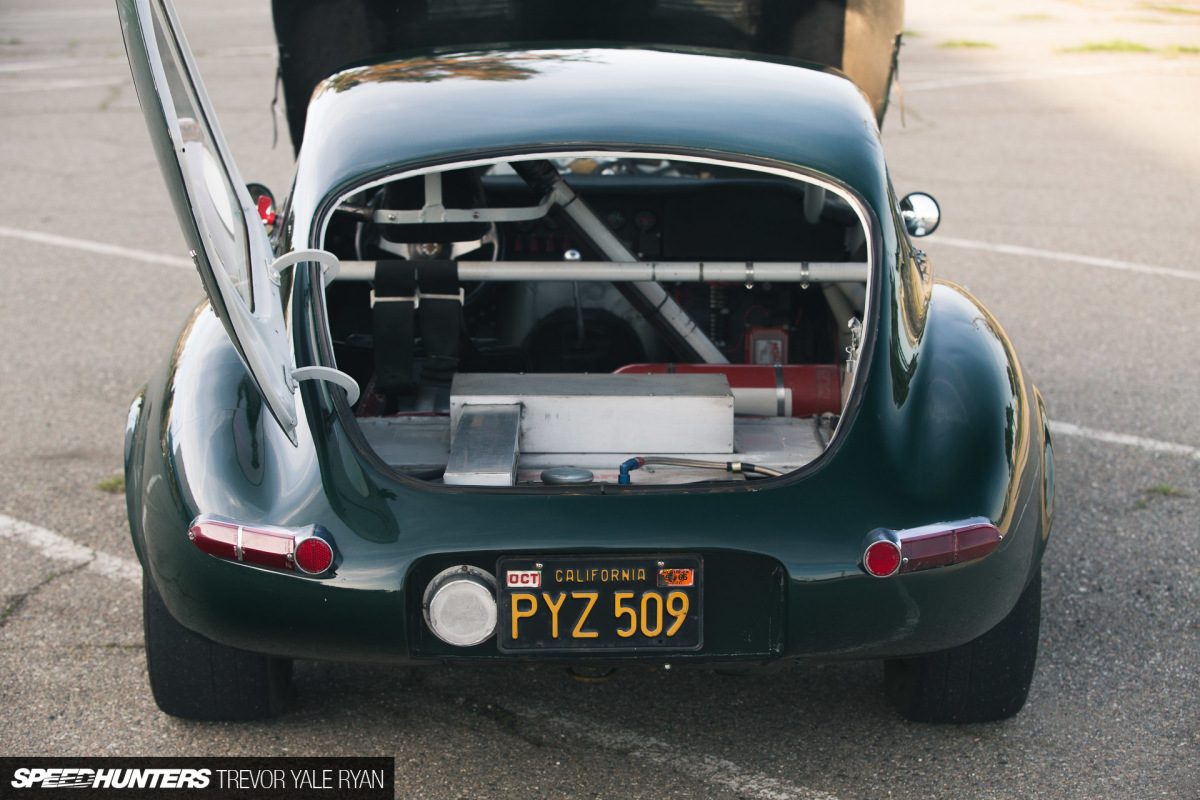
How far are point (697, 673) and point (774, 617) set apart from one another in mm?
781

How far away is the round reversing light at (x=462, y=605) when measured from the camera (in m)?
2.37

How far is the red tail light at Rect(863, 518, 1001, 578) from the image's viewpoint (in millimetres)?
2371

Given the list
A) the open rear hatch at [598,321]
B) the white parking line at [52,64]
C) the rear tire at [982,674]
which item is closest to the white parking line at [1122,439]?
the open rear hatch at [598,321]

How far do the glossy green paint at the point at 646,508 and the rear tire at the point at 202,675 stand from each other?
0.20 meters

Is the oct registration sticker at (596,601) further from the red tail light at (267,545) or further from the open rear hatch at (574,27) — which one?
the open rear hatch at (574,27)

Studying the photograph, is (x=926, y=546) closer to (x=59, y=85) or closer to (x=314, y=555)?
(x=314, y=555)

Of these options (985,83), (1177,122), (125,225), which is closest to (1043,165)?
(1177,122)

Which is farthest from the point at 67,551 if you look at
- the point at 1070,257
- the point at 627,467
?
the point at 1070,257

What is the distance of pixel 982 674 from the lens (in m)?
2.80

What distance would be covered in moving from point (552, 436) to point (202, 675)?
3.26 ft

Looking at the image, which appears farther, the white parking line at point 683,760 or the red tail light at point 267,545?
the white parking line at point 683,760

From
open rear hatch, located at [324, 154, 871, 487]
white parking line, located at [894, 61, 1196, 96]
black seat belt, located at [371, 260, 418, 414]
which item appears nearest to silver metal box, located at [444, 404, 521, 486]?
open rear hatch, located at [324, 154, 871, 487]

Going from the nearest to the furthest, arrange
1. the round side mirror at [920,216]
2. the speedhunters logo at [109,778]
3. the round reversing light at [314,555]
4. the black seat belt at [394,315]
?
the round reversing light at [314,555] → the speedhunters logo at [109,778] → the black seat belt at [394,315] → the round side mirror at [920,216]

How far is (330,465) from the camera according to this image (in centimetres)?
Result: 247
